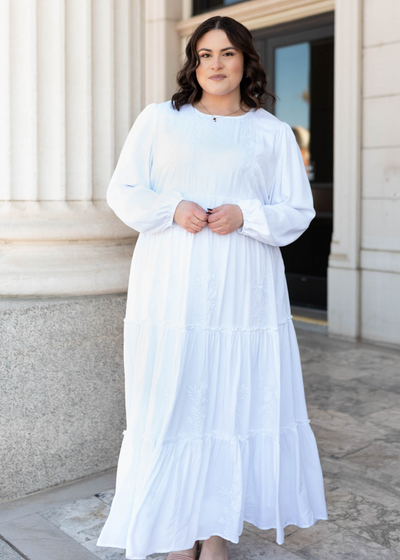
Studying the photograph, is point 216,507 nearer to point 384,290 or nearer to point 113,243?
point 113,243

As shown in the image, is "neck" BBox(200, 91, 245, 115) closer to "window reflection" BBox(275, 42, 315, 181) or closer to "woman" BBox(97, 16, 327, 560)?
"woman" BBox(97, 16, 327, 560)

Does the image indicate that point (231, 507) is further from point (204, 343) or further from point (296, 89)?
point (296, 89)

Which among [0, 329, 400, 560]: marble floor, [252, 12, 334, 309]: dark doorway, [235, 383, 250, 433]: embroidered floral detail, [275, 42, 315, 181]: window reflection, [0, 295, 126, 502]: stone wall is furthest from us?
[275, 42, 315, 181]: window reflection

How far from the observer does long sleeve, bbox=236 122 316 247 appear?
8.36 feet

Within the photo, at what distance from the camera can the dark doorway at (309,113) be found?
7.57 m

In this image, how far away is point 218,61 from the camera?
2.50 metres

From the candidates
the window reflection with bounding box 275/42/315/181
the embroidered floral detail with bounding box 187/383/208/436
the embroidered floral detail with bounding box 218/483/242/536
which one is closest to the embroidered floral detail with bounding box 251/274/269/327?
the embroidered floral detail with bounding box 187/383/208/436

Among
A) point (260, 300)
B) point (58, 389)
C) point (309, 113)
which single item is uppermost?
point (309, 113)

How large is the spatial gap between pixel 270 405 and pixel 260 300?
14.8 inches

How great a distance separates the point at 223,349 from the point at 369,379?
3.09 metres

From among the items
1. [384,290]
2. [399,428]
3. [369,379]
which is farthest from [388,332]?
[399,428]

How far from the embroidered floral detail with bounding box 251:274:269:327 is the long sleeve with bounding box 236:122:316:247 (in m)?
0.15

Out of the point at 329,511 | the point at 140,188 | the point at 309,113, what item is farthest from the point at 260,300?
the point at 309,113

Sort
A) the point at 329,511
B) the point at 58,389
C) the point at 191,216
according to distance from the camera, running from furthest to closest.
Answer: the point at 58,389 → the point at 329,511 → the point at 191,216
